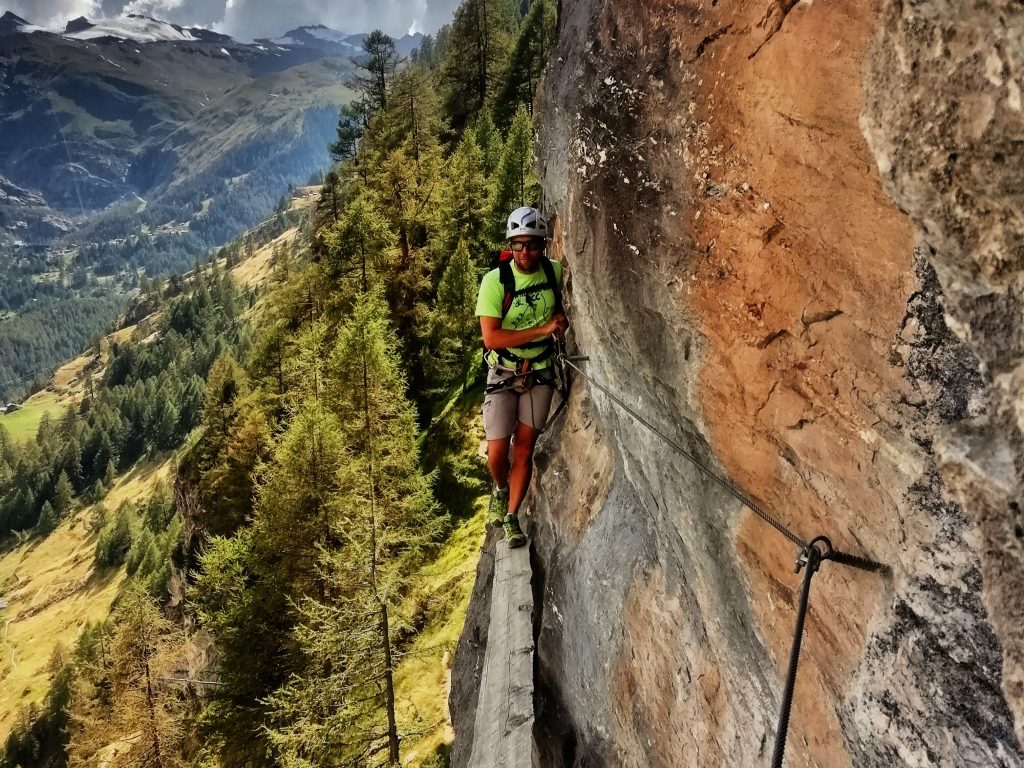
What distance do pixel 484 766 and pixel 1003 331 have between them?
7.30 m

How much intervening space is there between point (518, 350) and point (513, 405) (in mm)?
875

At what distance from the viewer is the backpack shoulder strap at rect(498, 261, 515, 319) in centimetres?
738

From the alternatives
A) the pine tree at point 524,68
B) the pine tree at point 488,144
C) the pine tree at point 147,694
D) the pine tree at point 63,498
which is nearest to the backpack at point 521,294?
the pine tree at point 147,694

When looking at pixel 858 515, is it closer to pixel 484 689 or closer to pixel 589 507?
pixel 589 507

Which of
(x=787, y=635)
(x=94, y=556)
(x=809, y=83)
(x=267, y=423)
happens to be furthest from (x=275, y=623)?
(x=94, y=556)

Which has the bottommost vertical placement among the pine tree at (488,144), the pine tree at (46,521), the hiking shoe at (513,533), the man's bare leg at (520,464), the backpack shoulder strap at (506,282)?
the pine tree at (46,521)

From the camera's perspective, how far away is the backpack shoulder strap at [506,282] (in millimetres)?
7383

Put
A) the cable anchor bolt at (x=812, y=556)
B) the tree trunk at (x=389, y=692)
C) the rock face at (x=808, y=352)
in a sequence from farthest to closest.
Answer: the tree trunk at (x=389, y=692)
the cable anchor bolt at (x=812, y=556)
the rock face at (x=808, y=352)

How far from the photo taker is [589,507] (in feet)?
25.2

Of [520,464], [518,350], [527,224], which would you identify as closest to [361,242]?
[520,464]

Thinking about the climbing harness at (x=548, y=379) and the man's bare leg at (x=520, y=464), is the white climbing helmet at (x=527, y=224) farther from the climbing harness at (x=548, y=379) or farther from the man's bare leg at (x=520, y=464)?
the man's bare leg at (x=520, y=464)

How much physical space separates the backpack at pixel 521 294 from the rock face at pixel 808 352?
123 centimetres

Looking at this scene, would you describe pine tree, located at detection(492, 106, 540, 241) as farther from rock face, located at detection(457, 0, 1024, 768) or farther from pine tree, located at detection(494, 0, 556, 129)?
rock face, located at detection(457, 0, 1024, 768)

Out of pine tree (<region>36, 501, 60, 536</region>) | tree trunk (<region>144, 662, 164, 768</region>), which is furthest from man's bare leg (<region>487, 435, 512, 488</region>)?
pine tree (<region>36, 501, 60, 536</region>)
